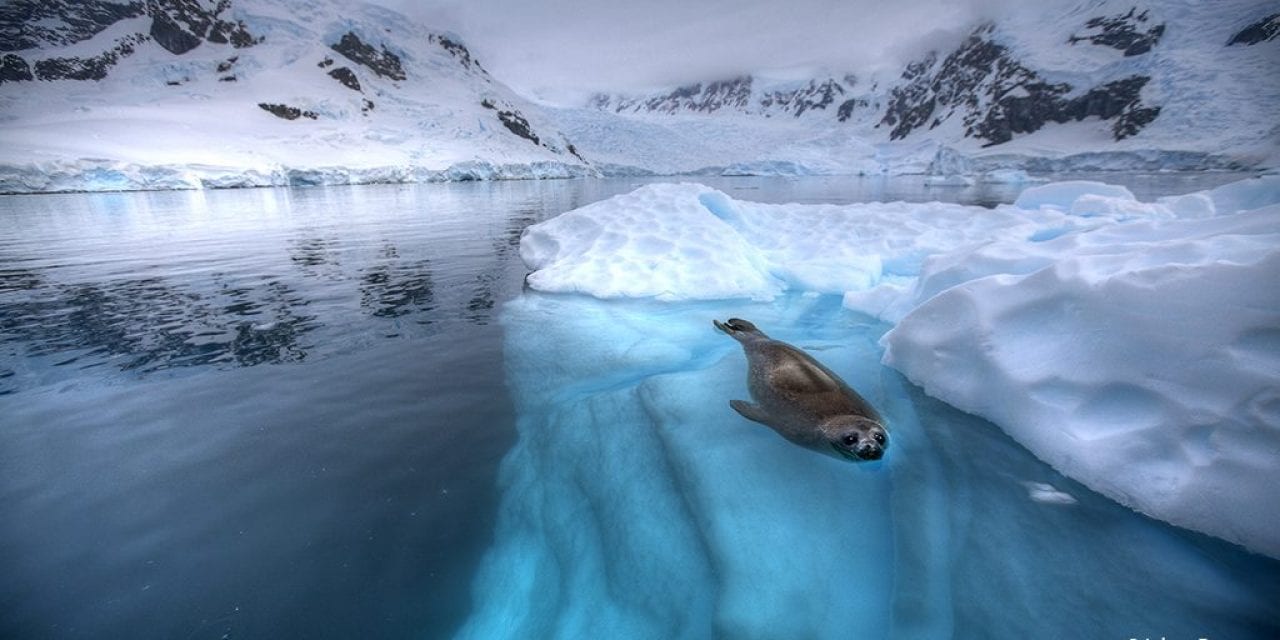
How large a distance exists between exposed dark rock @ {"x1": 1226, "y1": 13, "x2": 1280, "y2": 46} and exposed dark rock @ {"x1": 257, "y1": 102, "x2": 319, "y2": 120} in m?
106

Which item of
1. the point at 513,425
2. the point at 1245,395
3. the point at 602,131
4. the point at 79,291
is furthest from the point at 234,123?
the point at 1245,395

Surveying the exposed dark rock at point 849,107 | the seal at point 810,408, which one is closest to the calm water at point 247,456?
the seal at point 810,408

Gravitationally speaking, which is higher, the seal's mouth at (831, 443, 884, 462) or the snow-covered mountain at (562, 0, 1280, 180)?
the snow-covered mountain at (562, 0, 1280, 180)

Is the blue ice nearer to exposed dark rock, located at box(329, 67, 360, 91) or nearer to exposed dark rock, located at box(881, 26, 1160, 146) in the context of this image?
exposed dark rock, located at box(329, 67, 360, 91)

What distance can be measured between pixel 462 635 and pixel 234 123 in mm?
65193

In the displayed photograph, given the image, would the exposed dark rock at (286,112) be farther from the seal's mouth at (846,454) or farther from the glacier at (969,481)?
the seal's mouth at (846,454)

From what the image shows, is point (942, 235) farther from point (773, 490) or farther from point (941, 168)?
point (941, 168)

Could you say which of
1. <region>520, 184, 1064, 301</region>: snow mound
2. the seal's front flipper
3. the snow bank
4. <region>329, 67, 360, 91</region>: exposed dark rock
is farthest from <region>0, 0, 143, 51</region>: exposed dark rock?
the snow bank

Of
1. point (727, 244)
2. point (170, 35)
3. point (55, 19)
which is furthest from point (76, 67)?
point (727, 244)

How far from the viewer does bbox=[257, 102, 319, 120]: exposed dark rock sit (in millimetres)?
54562

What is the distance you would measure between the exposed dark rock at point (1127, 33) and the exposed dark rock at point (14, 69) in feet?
445

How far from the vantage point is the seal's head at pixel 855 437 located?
2.65 m

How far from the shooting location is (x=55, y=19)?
67000mm

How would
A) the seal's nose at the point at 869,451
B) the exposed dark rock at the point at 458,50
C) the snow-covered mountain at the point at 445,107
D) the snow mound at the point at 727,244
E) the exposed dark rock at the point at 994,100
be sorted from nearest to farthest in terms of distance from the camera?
the seal's nose at the point at 869,451
the snow mound at the point at 727,244
the snow-covered mountain at the point at 445,107
the exposed dark rock at the point at 994,100
the exposed dark rock at the point at 458,50
